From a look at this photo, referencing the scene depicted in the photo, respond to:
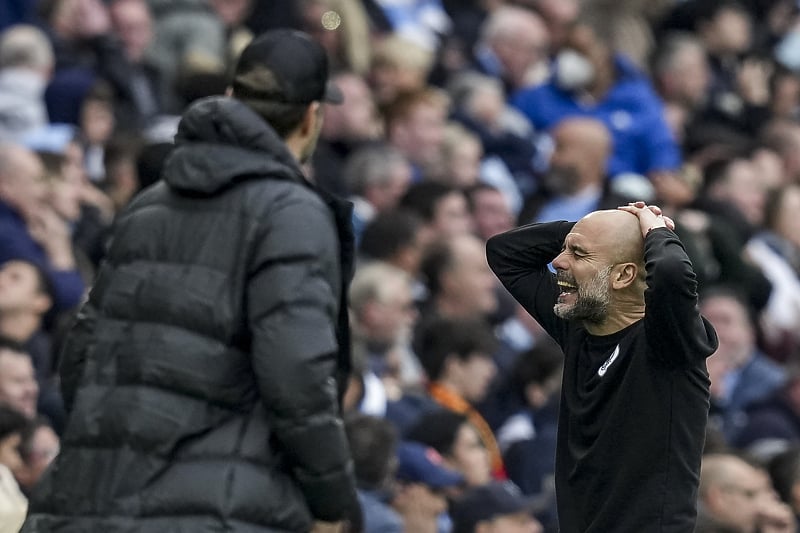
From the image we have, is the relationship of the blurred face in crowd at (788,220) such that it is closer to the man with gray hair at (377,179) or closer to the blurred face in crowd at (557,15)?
the blurred face in crowd at (557,15)

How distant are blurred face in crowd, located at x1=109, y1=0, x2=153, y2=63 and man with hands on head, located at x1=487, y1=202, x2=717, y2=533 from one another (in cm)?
705

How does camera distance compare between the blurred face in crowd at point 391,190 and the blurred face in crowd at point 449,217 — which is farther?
the blurred face in crowd at point 391,190

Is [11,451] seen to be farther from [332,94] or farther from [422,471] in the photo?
[332,94]

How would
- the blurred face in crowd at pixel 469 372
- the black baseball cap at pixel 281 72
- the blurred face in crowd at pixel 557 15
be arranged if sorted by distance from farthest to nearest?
the blurred face in crowd at pixel 557 15 < the blurred face in crowd at pixel 469 372 < the black baseball cap at pixel 281 72

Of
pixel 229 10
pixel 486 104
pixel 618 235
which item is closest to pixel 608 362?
pixel 618 235

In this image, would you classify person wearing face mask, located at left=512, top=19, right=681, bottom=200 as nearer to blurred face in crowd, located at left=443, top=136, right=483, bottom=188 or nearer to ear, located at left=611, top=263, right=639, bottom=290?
blurred face in crowd, located at left=443, top=136, right=483, bottom=188

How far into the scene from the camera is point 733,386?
11.2 metres

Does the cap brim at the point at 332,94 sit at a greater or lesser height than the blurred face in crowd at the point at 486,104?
greater

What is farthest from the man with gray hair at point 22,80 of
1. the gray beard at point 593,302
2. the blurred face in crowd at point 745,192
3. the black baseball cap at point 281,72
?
the gray beard at point 593,302

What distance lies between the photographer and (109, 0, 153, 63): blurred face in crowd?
11953mm

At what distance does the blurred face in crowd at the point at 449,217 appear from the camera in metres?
11.2

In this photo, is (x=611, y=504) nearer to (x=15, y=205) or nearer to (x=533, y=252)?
(x=533, y=252)

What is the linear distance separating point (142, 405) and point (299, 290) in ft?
1.68

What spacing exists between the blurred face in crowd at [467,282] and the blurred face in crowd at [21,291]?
2.68 meters
